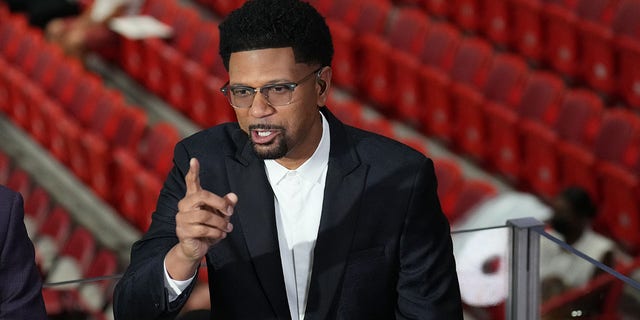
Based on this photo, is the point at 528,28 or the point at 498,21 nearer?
the point at 528,28

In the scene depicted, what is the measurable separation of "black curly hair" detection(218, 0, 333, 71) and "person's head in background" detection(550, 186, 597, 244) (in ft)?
8.97

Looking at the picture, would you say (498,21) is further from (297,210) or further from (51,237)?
(297,210)

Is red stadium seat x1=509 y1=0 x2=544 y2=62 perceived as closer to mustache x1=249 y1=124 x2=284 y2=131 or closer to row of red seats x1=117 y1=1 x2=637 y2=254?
row of red seats x1=117 y1=1 x2=637 y2=254

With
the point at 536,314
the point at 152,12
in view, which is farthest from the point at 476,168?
the point at 536,314

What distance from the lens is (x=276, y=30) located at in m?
1.54

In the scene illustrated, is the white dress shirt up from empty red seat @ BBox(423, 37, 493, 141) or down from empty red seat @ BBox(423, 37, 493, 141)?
up

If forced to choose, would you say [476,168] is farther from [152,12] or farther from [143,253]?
[143,253]

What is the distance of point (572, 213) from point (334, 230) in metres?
2.80

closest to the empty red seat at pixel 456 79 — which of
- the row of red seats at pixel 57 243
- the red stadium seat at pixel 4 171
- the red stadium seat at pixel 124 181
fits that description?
the red stadium seat at pixel 124 181

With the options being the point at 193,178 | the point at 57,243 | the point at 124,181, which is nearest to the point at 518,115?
the point at 124,181

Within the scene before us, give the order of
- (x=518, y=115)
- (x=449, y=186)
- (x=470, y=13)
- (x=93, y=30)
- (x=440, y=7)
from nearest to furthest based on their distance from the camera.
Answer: (x=449, y=186), (x=518, y=115), (x=470, y=13), (x=440, y=7), (x=93, y=30)

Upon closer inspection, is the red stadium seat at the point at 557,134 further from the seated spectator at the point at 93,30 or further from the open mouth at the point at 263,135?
the open mouth at the point at 263,135

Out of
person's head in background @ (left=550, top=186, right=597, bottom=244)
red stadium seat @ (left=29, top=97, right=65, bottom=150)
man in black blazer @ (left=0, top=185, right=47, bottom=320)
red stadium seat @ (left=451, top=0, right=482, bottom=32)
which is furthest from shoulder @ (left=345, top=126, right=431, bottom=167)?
red stadium seat @ (left=451, top=0, right=482, bottom=32)

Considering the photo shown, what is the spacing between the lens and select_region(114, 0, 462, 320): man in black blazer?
1.54 meters
